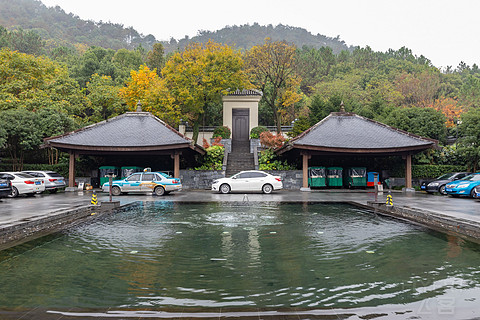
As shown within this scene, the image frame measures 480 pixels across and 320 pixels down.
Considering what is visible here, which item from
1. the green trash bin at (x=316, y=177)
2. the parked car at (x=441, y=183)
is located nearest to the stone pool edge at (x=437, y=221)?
the parked car at (x=441, y=183)

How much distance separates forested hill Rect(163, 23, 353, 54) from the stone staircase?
104608mm

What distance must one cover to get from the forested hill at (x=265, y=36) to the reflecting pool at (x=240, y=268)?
132 meters

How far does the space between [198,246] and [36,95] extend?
32.6m

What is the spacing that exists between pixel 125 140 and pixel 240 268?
72.0 feet

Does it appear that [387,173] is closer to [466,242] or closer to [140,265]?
[466,242]

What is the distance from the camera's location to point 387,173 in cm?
3028

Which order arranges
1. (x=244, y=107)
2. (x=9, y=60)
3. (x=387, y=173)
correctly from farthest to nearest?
(x=244, y=107) < (x=9, y=60) < (x=387, y=173)

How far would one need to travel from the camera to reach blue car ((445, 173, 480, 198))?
65.3 feet

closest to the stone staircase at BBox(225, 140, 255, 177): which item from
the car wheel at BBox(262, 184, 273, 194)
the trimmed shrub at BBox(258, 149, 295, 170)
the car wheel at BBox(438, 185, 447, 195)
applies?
the trimmed shrub at BBox(258, 149, 295, 170)

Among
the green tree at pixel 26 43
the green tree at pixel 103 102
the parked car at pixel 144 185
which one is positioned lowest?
the parked car at pixel 144 185

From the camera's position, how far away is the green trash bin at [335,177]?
92.8 feet

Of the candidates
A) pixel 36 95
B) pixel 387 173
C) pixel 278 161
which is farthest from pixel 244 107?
pixel 36 95

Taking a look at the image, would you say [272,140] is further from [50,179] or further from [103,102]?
[103,102]

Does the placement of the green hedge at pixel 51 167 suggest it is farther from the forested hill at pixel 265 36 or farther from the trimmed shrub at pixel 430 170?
the forested hill at pixel 265 36
